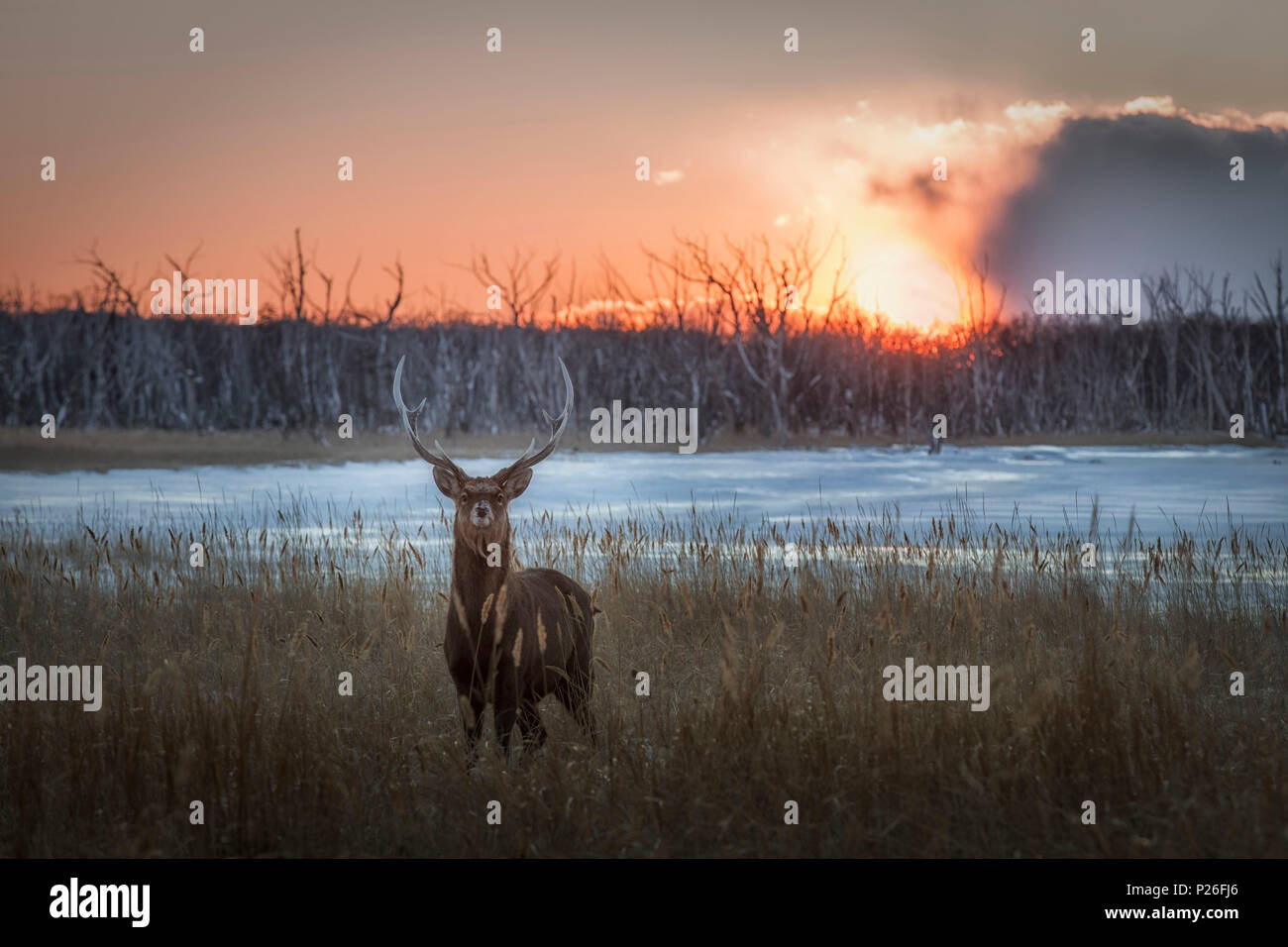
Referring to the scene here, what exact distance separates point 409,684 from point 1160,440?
99.5ft

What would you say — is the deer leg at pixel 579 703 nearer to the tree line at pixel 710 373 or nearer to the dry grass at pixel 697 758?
the dry grass at pixel 697 758

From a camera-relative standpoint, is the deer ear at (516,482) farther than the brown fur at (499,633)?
Yes

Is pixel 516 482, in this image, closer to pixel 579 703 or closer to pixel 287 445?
pixel 579 703

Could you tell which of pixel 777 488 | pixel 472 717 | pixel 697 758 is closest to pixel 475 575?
pixel 472 717

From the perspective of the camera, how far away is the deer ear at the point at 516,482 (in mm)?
5039

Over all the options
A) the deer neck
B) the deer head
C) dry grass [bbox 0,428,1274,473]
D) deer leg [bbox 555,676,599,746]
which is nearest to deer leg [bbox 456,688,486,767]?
the deer neck

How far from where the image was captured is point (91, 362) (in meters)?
38.3

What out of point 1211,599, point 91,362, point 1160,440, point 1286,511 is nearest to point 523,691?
point 1211,599

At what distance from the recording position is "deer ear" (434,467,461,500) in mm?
4988

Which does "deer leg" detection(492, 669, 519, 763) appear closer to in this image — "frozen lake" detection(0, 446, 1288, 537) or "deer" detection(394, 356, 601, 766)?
"deer" detection(394, 356, 601, 766)

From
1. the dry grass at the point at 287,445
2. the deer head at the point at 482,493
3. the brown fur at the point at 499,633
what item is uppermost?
the dry grass at the point at 287,445

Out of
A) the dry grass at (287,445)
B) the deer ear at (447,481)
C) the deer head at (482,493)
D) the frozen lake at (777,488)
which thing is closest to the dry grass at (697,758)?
the deer head at (482,493)

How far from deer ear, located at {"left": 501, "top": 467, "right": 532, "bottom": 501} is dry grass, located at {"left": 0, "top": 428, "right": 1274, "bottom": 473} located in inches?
750

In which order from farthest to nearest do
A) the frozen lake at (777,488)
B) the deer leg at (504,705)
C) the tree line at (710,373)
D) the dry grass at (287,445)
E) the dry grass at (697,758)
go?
the tree line at (710,373) → the dry grass at (287,445) → the frozen lake at (777,488) → the deer leg at (504,705) → the dry grass at (697,758)
